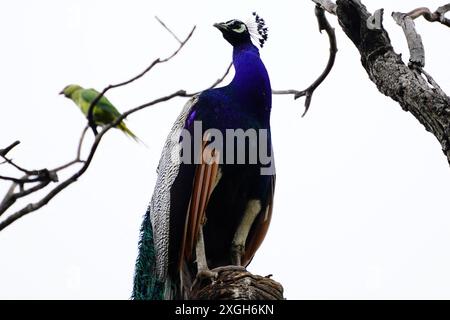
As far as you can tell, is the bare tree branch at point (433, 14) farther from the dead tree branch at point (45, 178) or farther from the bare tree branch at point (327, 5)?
the dead tree branch at point (45, 178)

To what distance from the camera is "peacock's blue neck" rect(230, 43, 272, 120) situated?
571cm

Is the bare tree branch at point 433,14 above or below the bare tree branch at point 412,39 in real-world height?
above

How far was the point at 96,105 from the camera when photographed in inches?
174

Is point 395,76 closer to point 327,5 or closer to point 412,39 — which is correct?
point 412,39

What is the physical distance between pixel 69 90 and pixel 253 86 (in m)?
1.37

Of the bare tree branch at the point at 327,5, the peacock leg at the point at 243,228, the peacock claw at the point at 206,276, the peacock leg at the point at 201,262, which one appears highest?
the bare tree branch at the point at 327,5

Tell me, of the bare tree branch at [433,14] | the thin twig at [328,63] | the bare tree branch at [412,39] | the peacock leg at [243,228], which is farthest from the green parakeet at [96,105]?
the bare tree branch at [433,14]

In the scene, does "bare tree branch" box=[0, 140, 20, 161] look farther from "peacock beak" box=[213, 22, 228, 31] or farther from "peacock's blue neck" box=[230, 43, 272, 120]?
"peacock beak" box=[213, 22, 228, 31]

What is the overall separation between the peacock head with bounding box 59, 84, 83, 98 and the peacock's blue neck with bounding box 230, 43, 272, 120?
1199 millimetres

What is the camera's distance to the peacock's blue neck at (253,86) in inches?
225

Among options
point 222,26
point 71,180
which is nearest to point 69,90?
point 222,26

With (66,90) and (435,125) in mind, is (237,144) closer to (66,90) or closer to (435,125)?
(66,90)
